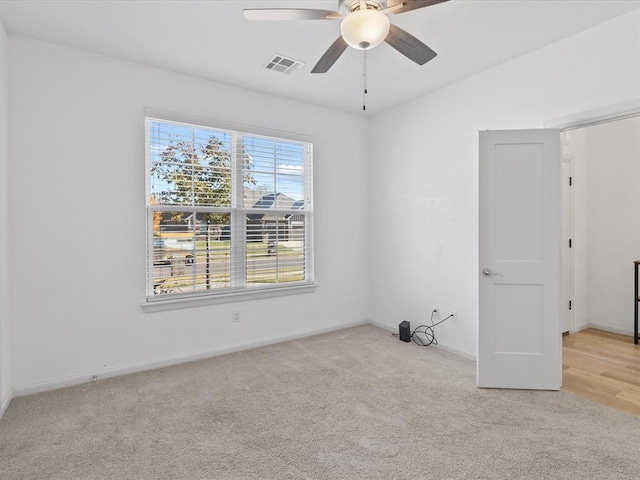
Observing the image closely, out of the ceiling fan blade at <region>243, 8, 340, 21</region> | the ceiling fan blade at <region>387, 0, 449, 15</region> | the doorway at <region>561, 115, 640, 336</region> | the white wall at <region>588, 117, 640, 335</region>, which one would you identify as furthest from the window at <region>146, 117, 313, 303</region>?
the white wall at <region>588, 117, 640, 335</region>

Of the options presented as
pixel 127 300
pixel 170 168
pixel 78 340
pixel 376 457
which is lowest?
pixel 376 457

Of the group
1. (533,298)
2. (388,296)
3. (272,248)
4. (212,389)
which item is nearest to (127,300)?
(212,389)

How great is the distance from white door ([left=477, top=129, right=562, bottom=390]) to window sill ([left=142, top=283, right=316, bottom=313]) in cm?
207

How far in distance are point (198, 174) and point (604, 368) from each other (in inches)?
170

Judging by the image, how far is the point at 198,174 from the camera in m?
3.52

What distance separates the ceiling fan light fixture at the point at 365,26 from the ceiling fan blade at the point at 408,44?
0.51ft

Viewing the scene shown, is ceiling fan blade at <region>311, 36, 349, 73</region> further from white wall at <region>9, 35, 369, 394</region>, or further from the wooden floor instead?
the wooden floor

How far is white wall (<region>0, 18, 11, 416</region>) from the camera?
2537 mm

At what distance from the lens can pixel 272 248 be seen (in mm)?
4047

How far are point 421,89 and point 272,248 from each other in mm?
2451

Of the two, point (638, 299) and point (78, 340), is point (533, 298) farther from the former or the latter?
point (78, 340)

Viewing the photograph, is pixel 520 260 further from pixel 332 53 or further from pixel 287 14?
pixel 287 14

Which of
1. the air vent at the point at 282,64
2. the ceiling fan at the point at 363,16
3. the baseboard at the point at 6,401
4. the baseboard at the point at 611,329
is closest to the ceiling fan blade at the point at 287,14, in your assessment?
the ceiling fan at the point at 363,16

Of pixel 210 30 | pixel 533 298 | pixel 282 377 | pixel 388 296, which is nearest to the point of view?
pixel 210 30
